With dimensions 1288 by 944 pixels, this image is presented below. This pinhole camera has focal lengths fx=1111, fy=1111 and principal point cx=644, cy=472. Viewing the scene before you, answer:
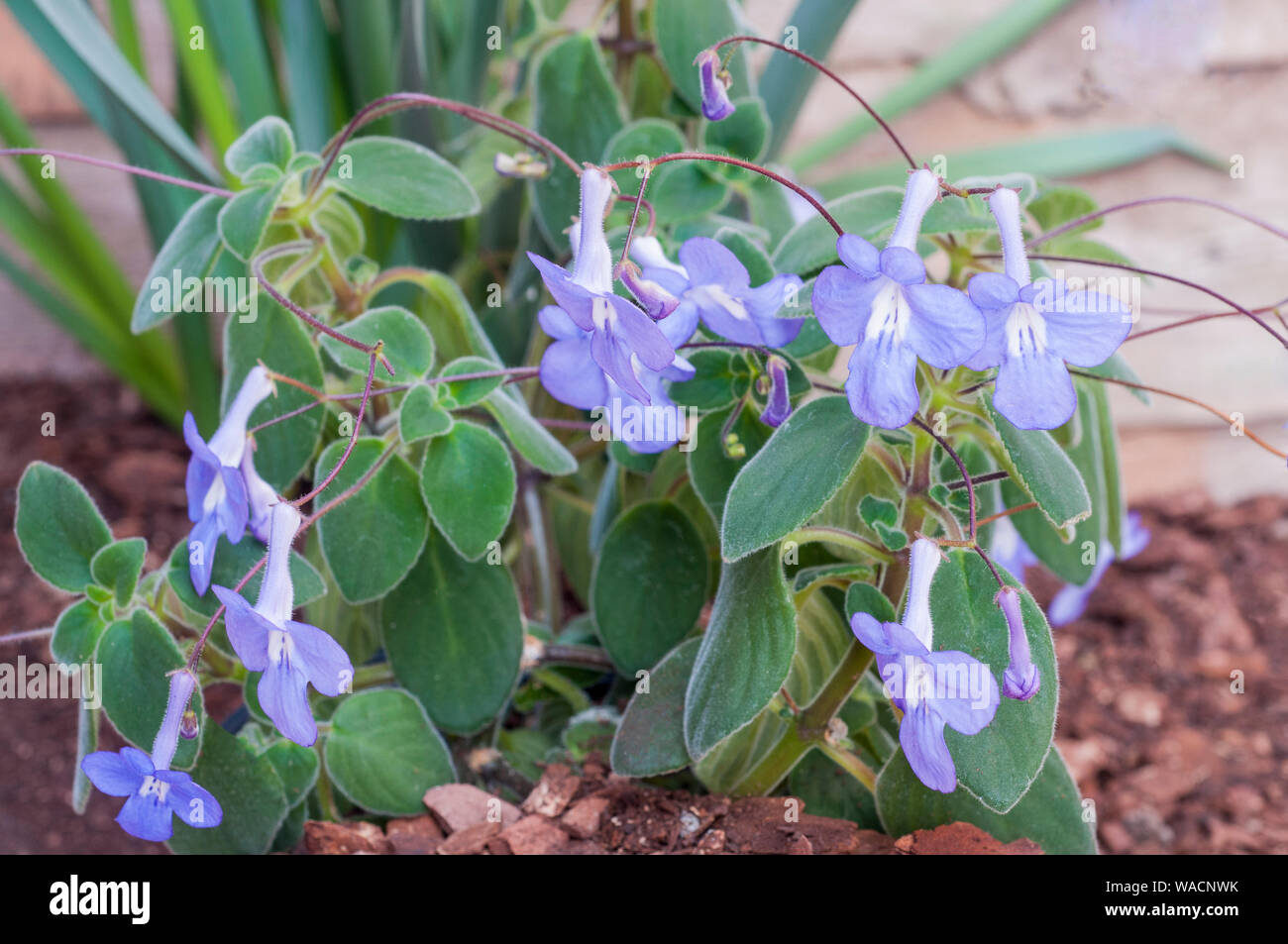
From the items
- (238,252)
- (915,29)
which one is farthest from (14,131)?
(915,29)

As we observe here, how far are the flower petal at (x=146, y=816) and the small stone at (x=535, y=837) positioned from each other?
0.75 feet

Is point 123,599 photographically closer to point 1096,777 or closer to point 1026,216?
point 1026,216

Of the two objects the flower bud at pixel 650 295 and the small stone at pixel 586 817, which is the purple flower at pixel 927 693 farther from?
the small stone at pixel 586 817

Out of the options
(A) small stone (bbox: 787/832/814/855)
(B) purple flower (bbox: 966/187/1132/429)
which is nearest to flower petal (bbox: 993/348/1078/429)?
(B) purple flower (bbox: 966/187/1132/429)

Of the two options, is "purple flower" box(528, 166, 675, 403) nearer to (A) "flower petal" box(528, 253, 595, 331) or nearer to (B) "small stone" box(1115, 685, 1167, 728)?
(A) "flower petal" box(528, 253, 595, 331)

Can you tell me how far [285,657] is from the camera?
627 millimetres

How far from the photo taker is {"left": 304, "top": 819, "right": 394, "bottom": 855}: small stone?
32.1 inches

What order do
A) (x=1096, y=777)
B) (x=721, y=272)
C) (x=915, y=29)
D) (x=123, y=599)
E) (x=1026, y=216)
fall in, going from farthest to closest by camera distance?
(x=915, y=29) → (x=1096, y=777) → (x=1026, y=216) → (x=123, y=599) → (x=721, y=272)

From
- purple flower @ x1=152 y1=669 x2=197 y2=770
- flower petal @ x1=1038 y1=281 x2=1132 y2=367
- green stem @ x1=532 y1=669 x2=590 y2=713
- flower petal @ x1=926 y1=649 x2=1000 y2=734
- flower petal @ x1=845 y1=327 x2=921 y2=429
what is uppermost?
flower petal @ x1=1038 y1=281 x2=1132 y2=367

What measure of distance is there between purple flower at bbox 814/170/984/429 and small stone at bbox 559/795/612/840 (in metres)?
0.42

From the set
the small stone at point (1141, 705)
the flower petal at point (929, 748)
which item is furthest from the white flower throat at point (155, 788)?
the small stone at point (1141, 705)

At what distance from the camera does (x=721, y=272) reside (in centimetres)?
68
